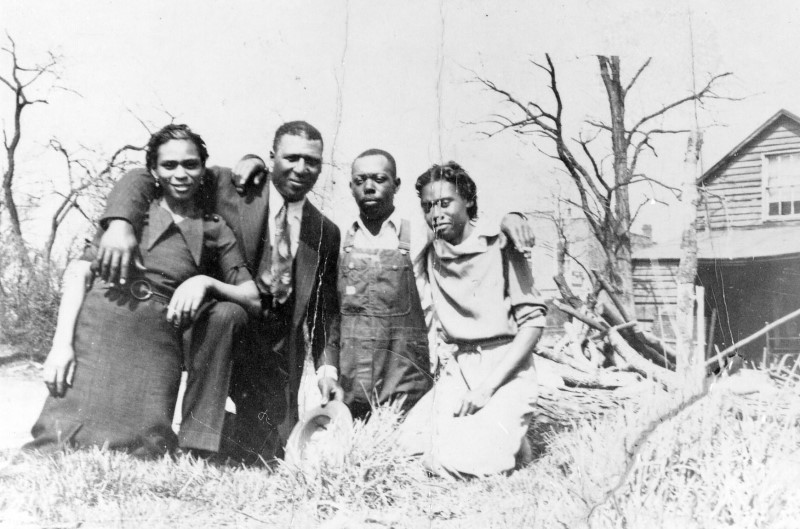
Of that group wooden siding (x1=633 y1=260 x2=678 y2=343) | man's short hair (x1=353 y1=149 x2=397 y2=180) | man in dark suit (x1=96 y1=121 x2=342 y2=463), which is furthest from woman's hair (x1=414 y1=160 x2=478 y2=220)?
wooden siding (x1=633 y1=260 x2=678 y2=343)

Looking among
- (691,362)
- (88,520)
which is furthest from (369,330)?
(691,362)

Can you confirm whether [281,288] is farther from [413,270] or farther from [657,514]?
[657,514]

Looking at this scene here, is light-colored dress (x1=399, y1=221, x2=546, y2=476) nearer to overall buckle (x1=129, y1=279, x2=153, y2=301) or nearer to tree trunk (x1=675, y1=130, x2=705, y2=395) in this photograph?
tree trunk (x1=675, y1=130, x2=705, y2=395)

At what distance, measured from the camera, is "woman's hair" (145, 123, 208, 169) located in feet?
10.4

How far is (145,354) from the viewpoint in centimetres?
293

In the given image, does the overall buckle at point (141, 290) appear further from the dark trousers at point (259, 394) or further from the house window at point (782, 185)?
the house window at point (782, 185)

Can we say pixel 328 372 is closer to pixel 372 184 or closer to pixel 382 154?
pixel 372 184

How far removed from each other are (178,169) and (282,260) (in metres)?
0.65

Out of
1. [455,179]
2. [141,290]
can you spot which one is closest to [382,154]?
[455,179]

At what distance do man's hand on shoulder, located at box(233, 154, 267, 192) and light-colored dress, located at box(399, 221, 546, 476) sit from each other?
3.11ft

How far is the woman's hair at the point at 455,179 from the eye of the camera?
3363 mm

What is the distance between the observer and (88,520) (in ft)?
8.21

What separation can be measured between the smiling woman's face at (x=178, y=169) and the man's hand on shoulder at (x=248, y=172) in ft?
0.63

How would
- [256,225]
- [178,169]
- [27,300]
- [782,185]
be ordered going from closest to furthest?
[178,169] < [256,225] < [27,300] < [782,185]
